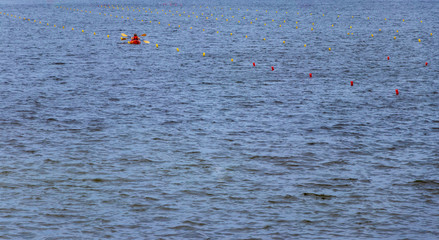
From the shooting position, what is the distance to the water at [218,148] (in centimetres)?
1864

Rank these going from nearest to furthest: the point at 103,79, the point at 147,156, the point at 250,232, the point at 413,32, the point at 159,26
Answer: the point at 250,232
the point at 147,156
the point at 103,79
the point at 413,32
the point at 159,26

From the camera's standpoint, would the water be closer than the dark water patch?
Yes

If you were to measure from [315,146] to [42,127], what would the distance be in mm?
13092

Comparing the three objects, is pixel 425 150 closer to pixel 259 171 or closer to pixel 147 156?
pixel 259 171

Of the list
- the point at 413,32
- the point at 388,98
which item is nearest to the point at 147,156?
the point at 388,98

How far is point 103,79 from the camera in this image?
43.9m

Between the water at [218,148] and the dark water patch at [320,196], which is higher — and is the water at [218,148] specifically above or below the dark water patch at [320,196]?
above

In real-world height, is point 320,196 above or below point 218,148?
below

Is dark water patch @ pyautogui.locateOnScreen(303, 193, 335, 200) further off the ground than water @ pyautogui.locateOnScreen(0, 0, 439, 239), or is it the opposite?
water @ pyautogui.locateOnScreen(0, 0, 439, 239)

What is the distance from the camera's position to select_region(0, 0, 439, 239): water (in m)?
18.6

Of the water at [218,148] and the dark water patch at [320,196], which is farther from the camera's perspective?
the dark water patch at [320,196]

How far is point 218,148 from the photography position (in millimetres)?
26281

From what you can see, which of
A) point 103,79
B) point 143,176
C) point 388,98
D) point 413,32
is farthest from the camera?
point 413,32

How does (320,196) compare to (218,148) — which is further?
(218,148)
